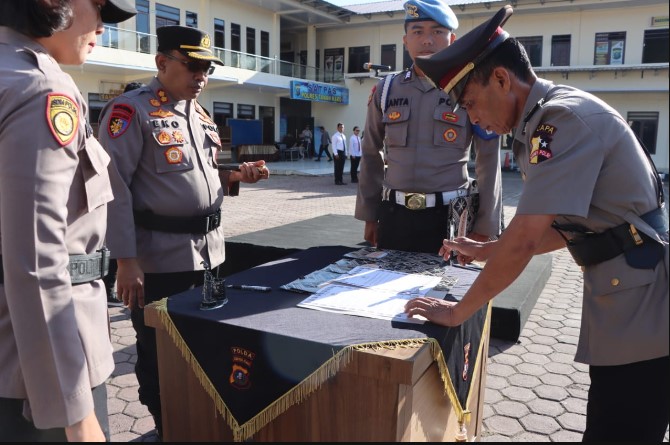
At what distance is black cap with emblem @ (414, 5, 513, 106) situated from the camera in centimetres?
147

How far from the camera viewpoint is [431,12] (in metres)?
2.56

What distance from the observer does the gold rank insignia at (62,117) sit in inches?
42.8

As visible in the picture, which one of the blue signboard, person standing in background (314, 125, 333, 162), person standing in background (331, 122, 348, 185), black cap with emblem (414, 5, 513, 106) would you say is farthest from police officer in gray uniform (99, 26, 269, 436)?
person standing in background (314, 125, 333, 162)

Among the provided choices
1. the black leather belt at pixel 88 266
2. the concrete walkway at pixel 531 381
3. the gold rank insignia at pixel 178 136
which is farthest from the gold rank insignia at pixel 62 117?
the concrete walkway at pixel 531 381

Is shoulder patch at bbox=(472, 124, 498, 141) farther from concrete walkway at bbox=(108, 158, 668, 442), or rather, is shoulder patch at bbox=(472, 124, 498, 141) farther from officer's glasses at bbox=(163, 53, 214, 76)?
concrete walkway at bbox=(108, 158, 668, 442)

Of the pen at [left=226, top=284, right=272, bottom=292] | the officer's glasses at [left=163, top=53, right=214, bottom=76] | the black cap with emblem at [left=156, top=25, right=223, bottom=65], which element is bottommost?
the pen at [left=226, top=284, right=272, bottom=292]

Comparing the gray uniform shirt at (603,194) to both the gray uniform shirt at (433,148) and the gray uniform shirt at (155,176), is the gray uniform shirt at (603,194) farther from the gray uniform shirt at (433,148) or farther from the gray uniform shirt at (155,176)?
the gray uniform shirt at (155,176)

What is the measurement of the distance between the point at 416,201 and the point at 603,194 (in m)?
1.28

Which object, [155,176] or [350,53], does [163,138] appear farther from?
[350,53]

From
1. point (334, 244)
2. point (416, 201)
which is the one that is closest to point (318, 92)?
point (334, 244)

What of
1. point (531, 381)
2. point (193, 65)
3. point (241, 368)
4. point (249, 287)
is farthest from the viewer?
point (531, 381)

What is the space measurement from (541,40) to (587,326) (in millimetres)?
23160

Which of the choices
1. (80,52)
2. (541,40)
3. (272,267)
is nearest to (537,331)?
(272,267)

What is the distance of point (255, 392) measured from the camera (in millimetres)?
1551
